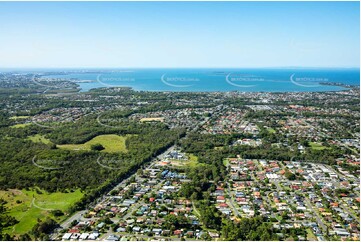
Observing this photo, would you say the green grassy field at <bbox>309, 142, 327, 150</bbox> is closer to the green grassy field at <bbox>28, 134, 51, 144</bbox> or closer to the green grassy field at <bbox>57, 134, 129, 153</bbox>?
the green grassy field at <bbox>57, 134, 129, 153</bbox>

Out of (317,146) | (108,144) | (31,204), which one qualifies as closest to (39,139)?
(108,144)

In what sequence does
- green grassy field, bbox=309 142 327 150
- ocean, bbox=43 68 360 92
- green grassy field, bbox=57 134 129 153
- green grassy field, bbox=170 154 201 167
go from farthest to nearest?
ocean, bbox=43 68 360 92 → green grassy field, bbox=309 142 327 150 → green grassy field, bbox=57 134 129 153 → green grassy field, bbox=170 154 201 167

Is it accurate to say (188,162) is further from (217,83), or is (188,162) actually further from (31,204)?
(217,83)

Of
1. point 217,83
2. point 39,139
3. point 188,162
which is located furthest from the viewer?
point 217,83

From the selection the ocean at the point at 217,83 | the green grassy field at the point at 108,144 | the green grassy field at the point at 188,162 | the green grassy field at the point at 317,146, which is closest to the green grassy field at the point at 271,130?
the green grassy field at the point at 317,146

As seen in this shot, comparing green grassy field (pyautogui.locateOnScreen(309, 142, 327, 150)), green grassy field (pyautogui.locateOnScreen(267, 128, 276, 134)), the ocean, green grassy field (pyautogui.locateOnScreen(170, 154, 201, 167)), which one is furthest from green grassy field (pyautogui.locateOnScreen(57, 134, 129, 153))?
the ocean

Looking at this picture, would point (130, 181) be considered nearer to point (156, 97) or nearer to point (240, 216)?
point (240, 216)
